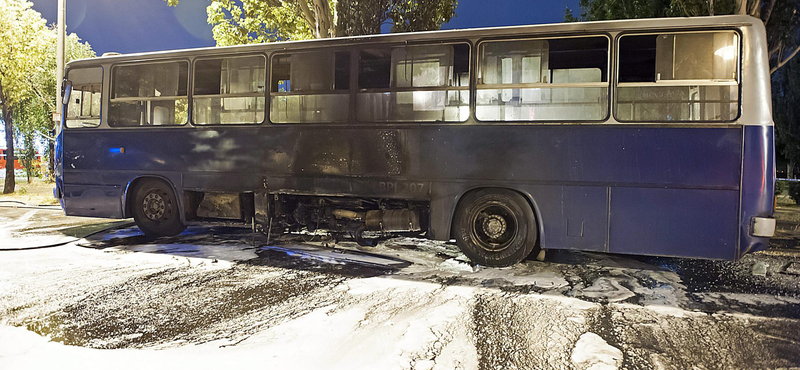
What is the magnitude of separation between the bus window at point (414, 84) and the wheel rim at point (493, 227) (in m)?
1.18

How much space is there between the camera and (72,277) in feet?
20.1

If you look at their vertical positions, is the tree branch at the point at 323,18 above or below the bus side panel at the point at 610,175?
above

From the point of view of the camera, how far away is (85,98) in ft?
28.9

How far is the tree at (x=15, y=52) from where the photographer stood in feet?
63.4

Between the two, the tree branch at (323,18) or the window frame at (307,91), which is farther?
the tree branch at (323,18)

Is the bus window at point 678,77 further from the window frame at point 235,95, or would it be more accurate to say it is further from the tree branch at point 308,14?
the tree branch at point 308,14

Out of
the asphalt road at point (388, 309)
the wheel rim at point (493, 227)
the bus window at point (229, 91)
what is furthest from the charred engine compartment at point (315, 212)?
the bus window at point (229, 91)

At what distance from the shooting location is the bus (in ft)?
19.0

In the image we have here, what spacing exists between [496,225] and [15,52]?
67.8ft

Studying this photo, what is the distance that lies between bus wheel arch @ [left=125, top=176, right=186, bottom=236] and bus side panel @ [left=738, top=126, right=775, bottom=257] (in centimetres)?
753

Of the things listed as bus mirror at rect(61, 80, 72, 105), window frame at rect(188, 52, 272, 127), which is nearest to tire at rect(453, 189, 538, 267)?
window frame at rect(188, 52, 272, 127)

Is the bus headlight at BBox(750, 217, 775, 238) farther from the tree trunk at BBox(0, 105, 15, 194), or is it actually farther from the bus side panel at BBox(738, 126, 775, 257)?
the tree trunk at BBox(0, 105, 15, 194)

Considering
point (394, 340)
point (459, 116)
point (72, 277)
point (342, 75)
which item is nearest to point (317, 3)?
point (342, 75)

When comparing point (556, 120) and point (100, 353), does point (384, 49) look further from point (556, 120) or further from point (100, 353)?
point (100, 353)
